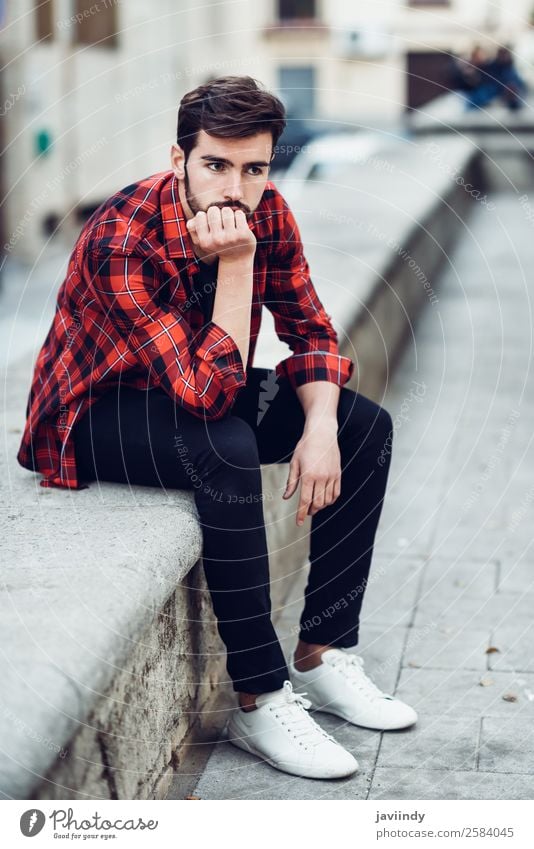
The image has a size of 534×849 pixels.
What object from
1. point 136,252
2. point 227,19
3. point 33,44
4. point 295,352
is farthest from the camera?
point 227,19

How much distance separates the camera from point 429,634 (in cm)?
290

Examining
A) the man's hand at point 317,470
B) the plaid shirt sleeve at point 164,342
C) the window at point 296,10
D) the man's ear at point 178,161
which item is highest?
the window at point 296,10

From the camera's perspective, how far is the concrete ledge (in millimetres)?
1546

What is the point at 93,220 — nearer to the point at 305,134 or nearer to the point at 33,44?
the point at 33,44

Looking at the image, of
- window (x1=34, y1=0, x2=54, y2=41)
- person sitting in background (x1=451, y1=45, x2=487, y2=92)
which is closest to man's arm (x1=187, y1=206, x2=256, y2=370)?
window (x1=34, y1=0, x2=54, y2=41)

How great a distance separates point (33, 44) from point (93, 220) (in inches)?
405

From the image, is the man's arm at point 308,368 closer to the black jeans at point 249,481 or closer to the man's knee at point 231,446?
the black jeans at point 249,481

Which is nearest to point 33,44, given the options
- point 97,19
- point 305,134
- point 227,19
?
point 97,19

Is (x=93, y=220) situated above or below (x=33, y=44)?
below

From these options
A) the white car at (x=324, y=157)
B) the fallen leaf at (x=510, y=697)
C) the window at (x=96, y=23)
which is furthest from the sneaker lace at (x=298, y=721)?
the window at (x=96, y=23)

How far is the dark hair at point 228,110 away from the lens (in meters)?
2.17

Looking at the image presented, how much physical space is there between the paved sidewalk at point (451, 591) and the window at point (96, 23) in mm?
8843
